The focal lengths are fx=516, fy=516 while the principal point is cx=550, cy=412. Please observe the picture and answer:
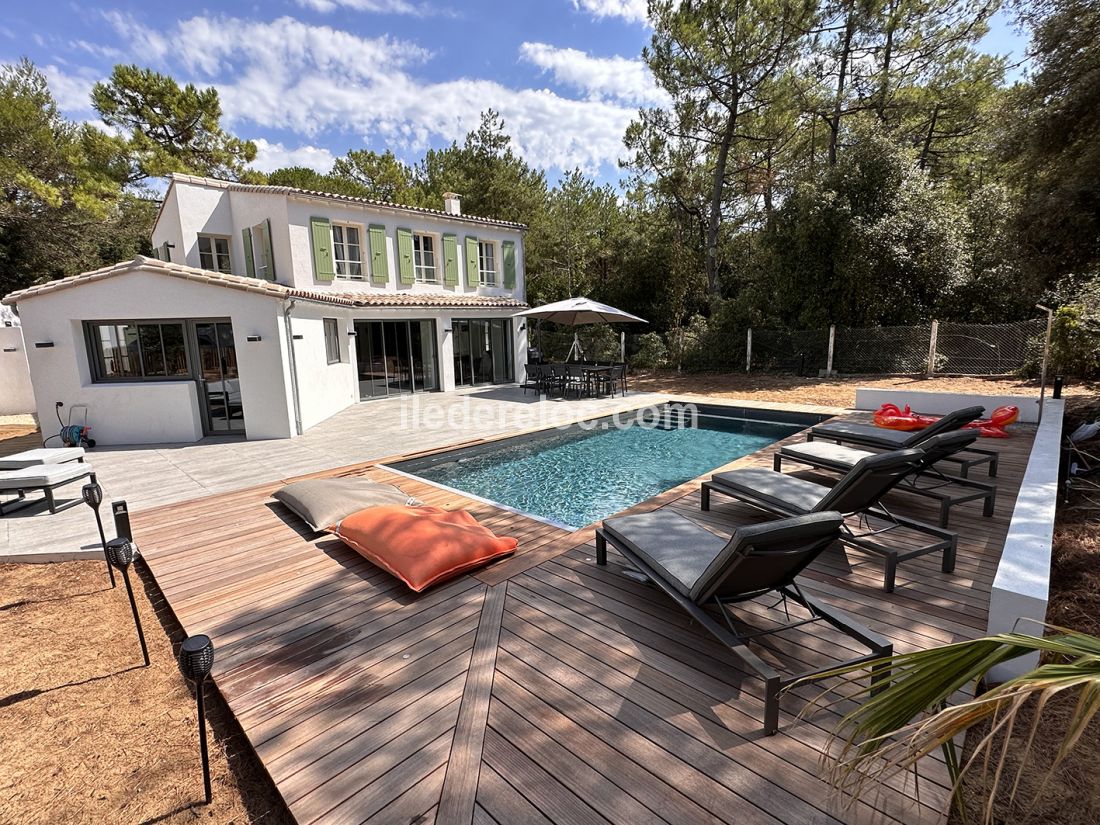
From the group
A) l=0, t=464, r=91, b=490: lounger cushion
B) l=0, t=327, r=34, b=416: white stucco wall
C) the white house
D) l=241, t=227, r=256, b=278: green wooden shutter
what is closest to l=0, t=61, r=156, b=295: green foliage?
the white house

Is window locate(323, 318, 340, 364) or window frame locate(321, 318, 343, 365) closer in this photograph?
window frame locate(321, 318, 343, 365)

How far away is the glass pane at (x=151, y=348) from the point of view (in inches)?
362

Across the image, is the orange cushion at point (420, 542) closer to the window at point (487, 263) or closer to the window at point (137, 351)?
the window at point (137, 351)

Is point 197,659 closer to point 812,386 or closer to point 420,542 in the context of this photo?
point 420,542

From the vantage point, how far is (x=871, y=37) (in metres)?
15.9

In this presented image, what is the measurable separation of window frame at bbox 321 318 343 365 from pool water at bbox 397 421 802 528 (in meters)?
5.16

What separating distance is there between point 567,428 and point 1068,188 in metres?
8.69

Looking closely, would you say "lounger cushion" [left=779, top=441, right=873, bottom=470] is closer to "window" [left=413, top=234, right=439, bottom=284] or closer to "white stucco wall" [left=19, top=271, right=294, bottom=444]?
"white stucco wall" [left=19, top=271, right=294, bottom=444]

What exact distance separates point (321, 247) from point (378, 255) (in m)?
1.53

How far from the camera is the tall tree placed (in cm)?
1563

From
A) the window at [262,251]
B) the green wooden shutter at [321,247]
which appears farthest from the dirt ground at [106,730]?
the window at [262,251]

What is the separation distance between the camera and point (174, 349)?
9.30 meters

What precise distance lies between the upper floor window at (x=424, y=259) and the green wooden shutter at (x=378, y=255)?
102cm

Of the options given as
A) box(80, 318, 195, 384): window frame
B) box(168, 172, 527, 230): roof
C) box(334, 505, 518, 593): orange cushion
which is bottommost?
box(334, 505, 518, 593): orange cushion
